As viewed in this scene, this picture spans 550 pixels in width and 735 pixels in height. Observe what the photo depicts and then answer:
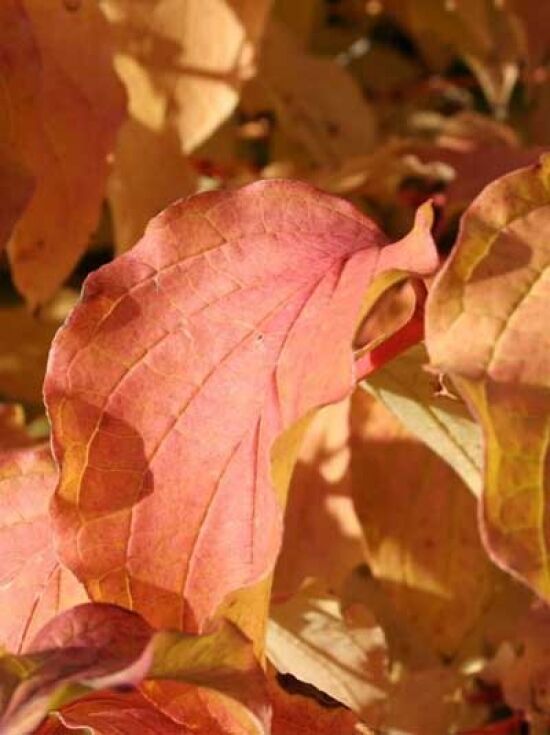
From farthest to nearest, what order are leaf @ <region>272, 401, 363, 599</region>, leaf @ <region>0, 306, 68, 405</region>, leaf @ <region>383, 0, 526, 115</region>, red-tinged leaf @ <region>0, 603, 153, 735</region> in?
1. leaf @ <region>383, 0, 526, 115</region>
2. leaf @ <region>0, 306, 68, 405</region>
3. leaf @ <region>272, 401, 363, 599</region>
4. red-tinged leaf @ <region>0, 603, 153, 735</region>

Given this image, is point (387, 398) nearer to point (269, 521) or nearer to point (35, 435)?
point (269, 521)

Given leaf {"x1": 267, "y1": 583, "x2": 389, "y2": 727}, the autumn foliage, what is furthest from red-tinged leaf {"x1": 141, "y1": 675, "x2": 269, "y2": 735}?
leaf {"x1": 267, "y1": 583, "x2": 389, "y2": 727}

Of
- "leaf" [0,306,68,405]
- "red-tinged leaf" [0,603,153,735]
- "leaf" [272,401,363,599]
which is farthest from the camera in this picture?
"leaf" [0,306,68,405]

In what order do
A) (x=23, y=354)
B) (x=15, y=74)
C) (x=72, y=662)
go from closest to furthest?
1. (x=72, y=662)
2. (x=15, y=74)
3. (x=23, y=354)

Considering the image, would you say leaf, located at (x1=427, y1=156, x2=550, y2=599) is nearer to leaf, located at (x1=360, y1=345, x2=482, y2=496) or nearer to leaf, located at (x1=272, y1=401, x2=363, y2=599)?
leaf, located at (x1=360, y1=345, x2=482, y2=496)

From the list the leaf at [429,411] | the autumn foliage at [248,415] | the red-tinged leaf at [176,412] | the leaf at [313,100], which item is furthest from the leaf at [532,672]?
the leaf at [313,100]

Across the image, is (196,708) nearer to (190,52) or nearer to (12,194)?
(12,194)

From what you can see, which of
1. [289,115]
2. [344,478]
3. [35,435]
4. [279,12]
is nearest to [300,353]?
[344,478]

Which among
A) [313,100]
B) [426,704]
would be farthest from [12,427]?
[313,100]
